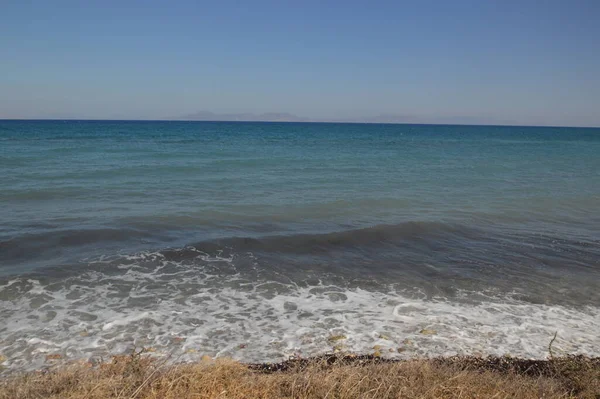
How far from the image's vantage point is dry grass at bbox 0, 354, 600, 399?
421cm

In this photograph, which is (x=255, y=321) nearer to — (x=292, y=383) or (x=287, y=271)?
(x=287, y=271)

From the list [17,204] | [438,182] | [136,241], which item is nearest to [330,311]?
[136,241]

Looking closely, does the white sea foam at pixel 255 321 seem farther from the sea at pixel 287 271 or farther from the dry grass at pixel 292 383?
the dry grass at pixel 292 383

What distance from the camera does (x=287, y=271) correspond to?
1009cm

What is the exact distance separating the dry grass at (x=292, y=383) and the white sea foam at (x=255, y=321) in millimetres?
1263

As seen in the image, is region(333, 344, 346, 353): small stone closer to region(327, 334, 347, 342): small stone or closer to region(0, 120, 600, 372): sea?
region(0, 120, 600, 372): sea

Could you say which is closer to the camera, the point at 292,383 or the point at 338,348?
the point at 292,383

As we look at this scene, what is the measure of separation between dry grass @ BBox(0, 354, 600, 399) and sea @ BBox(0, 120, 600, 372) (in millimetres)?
1320

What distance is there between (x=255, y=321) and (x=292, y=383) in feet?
9.79

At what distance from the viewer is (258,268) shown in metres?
10.2

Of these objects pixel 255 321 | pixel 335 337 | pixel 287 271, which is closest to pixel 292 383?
pixel 335 337

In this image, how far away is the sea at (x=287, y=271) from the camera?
6809 millimetres

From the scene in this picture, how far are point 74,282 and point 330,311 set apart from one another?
5079 mm

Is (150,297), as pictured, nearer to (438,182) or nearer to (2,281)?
(2,281)
